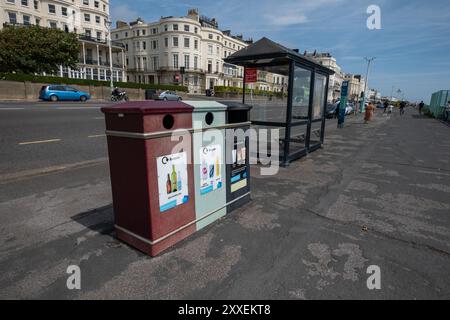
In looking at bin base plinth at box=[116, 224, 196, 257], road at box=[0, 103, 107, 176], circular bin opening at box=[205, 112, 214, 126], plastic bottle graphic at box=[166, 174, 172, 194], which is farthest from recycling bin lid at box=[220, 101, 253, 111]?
road at box=[0, 103, 107, 176]

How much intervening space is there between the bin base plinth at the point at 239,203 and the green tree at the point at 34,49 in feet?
112

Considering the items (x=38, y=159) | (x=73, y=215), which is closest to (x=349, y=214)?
(x=73, y=215)

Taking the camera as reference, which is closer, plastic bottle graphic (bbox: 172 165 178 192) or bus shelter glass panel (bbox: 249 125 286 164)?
plastic bottle graphic (bbox: 172 165 178 192)

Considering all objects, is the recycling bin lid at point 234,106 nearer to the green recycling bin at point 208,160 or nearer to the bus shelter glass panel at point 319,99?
the green recycling bin at point 208,160

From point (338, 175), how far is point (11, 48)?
3522cm

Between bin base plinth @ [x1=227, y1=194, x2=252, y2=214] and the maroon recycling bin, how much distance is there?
834mm

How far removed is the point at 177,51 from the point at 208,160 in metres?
66.6

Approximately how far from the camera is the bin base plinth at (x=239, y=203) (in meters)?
3.61

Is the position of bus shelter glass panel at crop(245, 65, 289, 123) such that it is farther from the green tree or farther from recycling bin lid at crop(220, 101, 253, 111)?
the green tree

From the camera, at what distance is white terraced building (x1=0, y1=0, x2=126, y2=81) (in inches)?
1705

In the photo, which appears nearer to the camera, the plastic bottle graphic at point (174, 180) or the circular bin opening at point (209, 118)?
the plastic bottle graphic at point (174, 180)

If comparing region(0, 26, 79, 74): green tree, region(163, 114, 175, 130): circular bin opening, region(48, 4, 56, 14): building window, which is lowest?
region(163, 114, 175, 130): circular bin opening

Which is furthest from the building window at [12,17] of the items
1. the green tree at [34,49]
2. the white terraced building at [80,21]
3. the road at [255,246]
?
the road at [255,246]

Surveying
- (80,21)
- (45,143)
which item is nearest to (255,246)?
(45,143)
